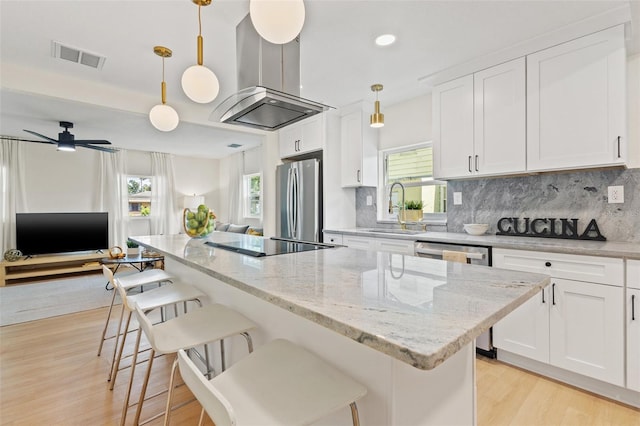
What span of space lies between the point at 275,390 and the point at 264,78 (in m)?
1.79

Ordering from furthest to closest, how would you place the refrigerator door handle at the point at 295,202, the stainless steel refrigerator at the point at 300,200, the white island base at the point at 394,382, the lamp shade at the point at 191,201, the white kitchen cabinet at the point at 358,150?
the lamp shade at the point at 191,201
the refrigerator door handle at the point at 295,202
the stainless steel refrigerator at the point at 300,200
the white kitchen cabinet at the point at 358,150
the white island base at the point at 394,382

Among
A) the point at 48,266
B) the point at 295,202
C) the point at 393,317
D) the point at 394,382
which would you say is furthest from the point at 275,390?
the point at 48,266

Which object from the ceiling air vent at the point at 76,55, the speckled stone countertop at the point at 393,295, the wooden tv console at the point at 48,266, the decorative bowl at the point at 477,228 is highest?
the ceiling air vent at the point at 76,55

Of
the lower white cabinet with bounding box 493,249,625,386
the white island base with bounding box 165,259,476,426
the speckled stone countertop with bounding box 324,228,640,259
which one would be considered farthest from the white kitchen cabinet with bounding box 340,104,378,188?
the white island base with bounding box 165,259,476,426

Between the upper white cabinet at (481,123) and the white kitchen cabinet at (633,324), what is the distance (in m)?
0.98

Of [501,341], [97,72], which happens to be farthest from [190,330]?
[97,72]

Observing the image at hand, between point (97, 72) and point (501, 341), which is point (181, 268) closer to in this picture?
point (97, 72)

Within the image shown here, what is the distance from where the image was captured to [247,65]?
2.02 metres

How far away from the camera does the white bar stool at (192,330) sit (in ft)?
3.92

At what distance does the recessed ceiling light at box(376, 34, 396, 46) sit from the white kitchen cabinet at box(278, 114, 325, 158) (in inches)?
59.4

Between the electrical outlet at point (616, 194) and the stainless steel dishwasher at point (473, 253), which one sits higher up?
the electrical outlet at point (616, 194)

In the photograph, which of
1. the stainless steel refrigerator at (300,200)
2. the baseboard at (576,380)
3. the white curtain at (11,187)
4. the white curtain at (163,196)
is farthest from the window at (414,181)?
the white curtain at (11,187)

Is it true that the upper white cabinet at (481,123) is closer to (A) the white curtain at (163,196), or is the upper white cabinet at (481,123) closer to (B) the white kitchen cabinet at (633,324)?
(B) the white kitchen cabinet at (633,324)

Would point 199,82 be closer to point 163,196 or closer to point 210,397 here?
point 210,397
